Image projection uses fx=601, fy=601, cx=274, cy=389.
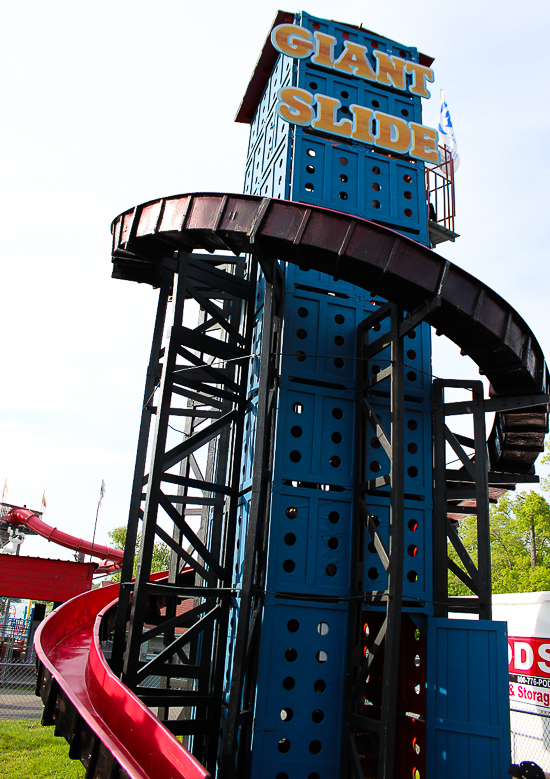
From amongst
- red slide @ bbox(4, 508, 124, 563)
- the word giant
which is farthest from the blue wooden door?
red slide @ bbox(4, 508, 124, 563)

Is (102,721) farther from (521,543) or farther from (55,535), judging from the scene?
(521,543)

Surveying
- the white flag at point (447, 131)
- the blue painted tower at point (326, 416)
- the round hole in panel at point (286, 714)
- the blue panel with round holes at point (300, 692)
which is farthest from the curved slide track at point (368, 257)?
the white flag at point (447, 131)

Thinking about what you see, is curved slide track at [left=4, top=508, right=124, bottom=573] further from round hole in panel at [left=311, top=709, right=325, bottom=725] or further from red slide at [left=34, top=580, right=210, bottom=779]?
round hole in panel at [left=311, top=709, right=325, bottom=725]

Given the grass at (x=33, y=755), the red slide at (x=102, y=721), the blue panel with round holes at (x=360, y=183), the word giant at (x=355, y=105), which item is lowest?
the grass at (x=33, y=755)

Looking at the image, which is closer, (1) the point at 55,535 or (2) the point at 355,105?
(2) the point at 355,105

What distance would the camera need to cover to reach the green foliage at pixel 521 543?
117 ft

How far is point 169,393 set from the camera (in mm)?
10609

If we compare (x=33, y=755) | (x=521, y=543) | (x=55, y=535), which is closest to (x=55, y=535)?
(x=55, y=535)

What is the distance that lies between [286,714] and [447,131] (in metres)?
18.8

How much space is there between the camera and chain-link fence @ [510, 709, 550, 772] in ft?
40.6

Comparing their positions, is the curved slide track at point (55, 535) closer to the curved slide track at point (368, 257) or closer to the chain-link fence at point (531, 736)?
the chain-link fence at point (531, 736)

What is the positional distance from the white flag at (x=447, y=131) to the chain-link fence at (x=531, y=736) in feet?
50.6

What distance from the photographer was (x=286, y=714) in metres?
9.55

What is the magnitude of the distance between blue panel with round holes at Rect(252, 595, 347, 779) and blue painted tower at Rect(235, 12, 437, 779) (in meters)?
→ 0.02
